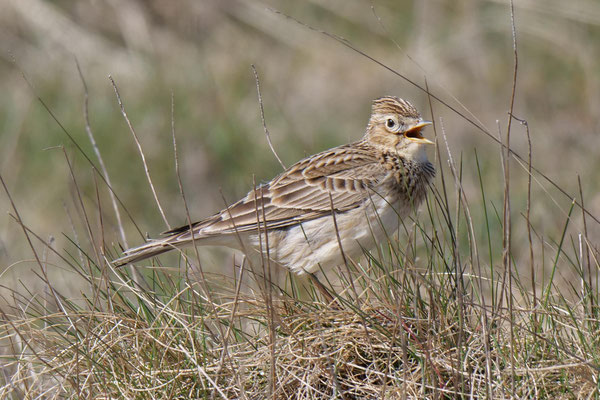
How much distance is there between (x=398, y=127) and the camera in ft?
19.1

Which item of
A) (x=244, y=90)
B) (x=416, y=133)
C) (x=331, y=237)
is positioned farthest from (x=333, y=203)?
(x=244, y=90)

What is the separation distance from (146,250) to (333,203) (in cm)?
108

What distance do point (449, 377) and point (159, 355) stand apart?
3.87ft

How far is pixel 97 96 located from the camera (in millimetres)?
A: 10969

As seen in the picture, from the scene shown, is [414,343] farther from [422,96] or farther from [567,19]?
[567,19]

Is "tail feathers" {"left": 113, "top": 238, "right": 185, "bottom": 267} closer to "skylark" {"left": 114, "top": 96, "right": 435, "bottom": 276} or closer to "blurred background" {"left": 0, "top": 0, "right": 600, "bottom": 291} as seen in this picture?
"skylark" {"left": 114, "top": 96, "right": 435, "bottom": 276}

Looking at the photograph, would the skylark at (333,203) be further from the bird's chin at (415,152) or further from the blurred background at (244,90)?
the blurred background at (244,90)

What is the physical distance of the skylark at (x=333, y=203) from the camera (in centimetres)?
527

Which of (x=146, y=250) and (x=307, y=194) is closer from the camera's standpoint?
(x=146, y=250)

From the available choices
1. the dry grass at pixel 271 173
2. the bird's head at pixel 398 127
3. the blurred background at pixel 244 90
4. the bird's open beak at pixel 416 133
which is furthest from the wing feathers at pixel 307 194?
the blurred background at pixel 244 90

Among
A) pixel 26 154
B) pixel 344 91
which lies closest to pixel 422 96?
pixel 344 91

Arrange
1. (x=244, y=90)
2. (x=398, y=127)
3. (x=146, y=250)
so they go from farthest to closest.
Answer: (x=244, y=90), (x=398, y=127), (x=146, y=250)

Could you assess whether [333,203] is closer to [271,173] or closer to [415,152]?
[415,152]

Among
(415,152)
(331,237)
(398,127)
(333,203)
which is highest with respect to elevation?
(398,127)
